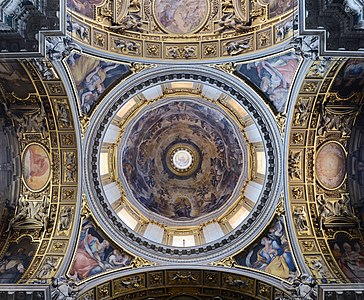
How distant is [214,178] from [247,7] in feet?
33.5

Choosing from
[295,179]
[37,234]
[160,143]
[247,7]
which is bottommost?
[37,234]

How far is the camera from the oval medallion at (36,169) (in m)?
20.6

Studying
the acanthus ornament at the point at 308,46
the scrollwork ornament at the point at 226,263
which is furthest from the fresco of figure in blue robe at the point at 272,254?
the acanthus ornament at the point at 308,46

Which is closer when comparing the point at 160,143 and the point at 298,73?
the point at 298,73

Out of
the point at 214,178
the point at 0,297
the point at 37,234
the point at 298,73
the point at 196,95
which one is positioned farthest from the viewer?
the point at 214,178

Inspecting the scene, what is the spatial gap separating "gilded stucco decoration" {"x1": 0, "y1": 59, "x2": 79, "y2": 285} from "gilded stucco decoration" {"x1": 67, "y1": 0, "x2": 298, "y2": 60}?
2952 millimetres

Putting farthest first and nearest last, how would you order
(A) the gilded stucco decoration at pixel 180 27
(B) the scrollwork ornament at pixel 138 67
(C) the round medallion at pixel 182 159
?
(C) the round medallion at pixel 182 159 < (B) the scrollwork ornament at pixel 138 67 < (A) the gilded stucco decoration at pixel 180 27

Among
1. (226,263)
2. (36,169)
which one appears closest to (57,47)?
(36,169)

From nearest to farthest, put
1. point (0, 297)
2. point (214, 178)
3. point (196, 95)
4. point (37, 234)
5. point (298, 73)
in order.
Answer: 1. point (0, 297)
2. point (298, 73)
3. point (37, 234)
4. point (196, 95)
5. point (214, 178)

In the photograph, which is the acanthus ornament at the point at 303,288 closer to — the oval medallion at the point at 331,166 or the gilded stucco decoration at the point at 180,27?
the oval medallion at the point at 331,166

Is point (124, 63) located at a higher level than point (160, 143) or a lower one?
higher

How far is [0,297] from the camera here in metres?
16.9

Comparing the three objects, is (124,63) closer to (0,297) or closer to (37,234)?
(37,234)

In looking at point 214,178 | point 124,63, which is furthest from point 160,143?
point 124,63
